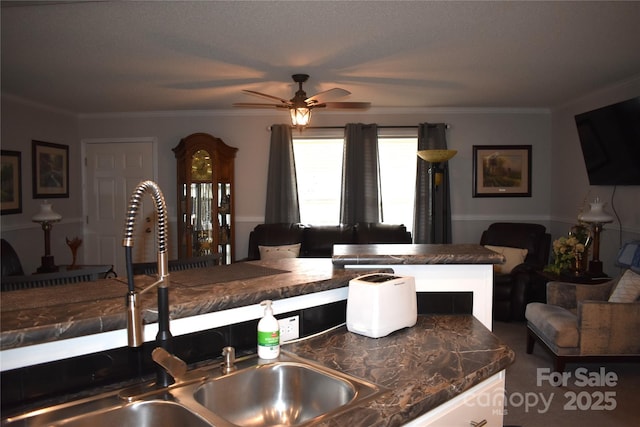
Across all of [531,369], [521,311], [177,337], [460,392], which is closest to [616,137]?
[521,311]

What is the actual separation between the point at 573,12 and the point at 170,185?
500cm

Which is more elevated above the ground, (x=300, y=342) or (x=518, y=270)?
(x=300, y=342)

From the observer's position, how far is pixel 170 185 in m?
6.42

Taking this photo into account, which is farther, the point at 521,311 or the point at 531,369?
the point at 521,311

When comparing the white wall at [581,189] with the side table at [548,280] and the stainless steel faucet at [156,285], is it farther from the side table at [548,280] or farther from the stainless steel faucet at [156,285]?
the stainless steel faucet at [156,285]

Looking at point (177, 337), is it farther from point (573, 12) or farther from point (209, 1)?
point (573, 12)

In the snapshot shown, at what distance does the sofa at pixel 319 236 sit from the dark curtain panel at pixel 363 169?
1.09 ft

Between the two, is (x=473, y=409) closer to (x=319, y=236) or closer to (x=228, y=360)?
(x=228, y=360)

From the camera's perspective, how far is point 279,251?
18.5ft

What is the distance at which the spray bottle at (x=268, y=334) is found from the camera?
1481mm

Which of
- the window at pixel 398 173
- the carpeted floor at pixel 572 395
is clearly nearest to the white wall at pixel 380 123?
the window at pixel 398 173

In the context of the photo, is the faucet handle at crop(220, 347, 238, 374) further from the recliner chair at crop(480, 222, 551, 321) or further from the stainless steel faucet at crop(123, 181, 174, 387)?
the recliner chair at crop(480, 222, 551, 321)

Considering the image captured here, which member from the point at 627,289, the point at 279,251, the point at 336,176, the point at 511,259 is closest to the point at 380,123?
the point at 336,176

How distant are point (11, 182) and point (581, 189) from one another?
6198mm
